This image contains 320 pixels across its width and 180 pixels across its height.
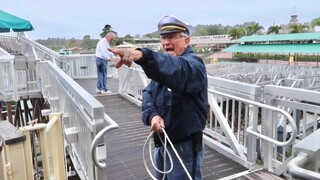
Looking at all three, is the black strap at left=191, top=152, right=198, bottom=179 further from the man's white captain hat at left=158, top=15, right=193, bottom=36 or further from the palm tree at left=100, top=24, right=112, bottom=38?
the palm tree at left=100, top=24, right=112, bottom=38

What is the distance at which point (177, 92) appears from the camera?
186 centimetres

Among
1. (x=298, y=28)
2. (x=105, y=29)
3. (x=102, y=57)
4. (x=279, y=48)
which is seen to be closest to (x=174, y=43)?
(x=102, y=57)

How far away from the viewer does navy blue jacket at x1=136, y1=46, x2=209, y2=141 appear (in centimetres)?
141

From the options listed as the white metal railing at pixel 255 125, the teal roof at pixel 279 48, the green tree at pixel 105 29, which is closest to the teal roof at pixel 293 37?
the teal roof at pixel 279 48

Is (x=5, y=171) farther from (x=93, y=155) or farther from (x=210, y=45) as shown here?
(x=210, y=45)

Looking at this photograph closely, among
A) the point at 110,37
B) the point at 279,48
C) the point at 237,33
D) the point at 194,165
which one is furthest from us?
the point at 237,33

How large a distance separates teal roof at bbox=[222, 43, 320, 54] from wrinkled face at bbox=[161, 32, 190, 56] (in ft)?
63.9

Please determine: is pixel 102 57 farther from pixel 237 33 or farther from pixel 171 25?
pixel 237 33

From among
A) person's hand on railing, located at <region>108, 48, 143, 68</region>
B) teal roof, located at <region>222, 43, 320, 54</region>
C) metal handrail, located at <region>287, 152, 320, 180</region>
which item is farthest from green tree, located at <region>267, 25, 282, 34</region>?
metal handrail, located at <region>287, 152, 320, 180</region>

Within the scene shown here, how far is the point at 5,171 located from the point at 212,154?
2.92 meters

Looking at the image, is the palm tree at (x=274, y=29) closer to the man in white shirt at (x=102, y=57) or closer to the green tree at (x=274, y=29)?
the green tree at (x=274, y=29)

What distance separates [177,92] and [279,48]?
2316 cm

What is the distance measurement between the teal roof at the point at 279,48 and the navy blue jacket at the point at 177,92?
19457mm

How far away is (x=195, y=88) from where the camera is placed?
1.74m
